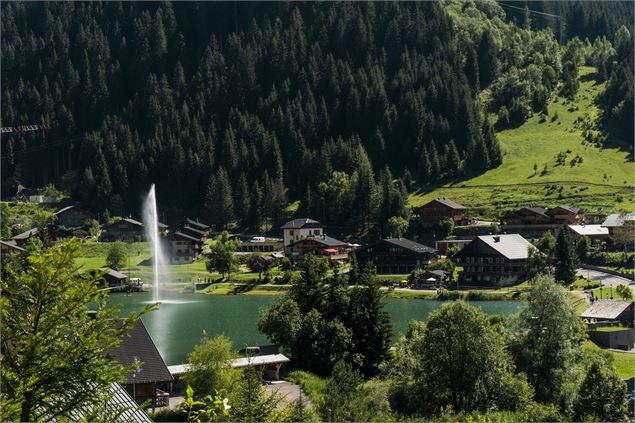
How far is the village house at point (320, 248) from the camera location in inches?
3816

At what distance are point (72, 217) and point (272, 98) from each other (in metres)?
38.0

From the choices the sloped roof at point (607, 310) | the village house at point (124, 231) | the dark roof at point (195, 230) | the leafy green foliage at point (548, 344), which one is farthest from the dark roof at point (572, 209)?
the leafy green foliage at point (548, 344)

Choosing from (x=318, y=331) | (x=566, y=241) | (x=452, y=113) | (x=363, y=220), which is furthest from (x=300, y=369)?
(x=452, y=113)

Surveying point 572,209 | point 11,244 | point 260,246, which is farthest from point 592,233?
point 11,244

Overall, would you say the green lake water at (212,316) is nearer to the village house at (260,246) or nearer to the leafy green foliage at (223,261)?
the leafy green foliage at (223,261)

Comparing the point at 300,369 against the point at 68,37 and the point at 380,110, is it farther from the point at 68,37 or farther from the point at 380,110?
the point at 68,37

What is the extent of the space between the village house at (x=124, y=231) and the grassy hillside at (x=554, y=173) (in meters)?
31.6

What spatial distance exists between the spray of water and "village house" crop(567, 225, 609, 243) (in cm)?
3863

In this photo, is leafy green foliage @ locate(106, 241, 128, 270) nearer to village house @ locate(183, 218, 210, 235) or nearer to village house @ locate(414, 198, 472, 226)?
village house @ locate(183, 218, 210, 235)

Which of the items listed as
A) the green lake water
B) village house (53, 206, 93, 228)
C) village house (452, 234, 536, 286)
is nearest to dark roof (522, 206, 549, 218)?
village house (452, 234, 536, 286)

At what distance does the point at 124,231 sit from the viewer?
11225cm

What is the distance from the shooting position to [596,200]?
104 meters

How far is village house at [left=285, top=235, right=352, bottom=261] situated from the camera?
3816 inches

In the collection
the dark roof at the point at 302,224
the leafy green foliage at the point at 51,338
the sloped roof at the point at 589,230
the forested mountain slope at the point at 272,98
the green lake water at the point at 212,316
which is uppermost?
the forested mountain slope at the point at 272,98
